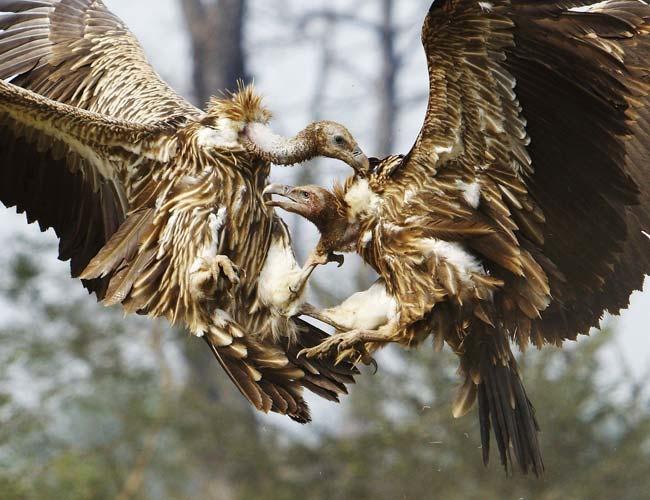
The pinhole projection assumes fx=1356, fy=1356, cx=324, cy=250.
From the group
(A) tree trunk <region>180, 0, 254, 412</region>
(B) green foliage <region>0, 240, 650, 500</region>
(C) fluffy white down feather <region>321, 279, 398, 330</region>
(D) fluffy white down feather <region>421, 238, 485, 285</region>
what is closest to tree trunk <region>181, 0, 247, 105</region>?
(A) tree trunk <region>180, 0, 254, 412</region>

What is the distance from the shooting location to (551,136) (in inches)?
232

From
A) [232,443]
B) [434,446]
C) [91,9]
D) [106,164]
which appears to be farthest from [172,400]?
[106,164]

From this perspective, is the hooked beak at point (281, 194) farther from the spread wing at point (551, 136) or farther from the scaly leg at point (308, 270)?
the spread wing at point (551, 136)

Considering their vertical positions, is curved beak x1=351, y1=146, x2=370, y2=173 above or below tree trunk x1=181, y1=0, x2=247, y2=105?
above

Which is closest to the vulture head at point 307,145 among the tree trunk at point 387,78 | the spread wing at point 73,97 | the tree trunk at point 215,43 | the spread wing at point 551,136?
the spread wing at point 551,136

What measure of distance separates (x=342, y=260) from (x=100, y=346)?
10.3 meters

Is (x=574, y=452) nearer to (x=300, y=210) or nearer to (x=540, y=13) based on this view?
(x=300, y=210)

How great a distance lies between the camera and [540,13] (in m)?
5.48

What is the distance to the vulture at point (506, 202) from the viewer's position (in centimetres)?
561

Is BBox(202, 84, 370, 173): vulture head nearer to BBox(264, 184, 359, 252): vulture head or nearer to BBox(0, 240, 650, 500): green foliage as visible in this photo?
BBox(264, 184, 359, 252): vulture head

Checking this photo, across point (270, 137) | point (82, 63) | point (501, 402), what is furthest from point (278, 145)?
point (82, 63)

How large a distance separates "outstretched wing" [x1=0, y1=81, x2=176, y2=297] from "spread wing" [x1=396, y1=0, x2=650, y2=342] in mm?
1356

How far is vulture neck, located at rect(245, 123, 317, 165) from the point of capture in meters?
6.50

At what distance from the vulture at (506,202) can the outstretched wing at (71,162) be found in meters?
0.77
